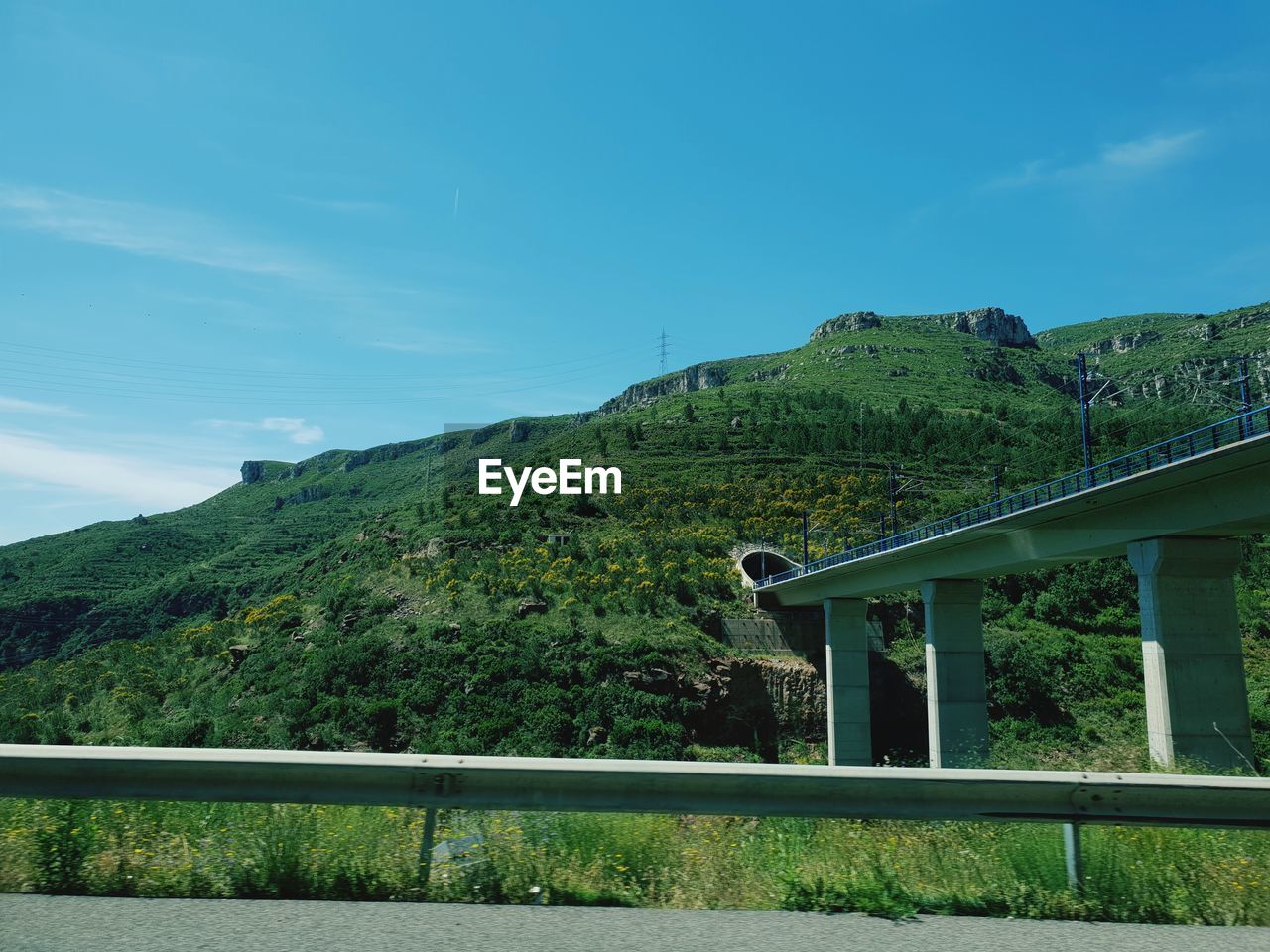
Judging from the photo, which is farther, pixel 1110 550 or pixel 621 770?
pixel 1110 550

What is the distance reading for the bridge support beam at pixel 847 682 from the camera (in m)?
41.8

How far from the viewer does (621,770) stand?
17.2 feet

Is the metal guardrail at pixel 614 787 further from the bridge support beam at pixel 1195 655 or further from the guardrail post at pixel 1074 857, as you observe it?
the bridge support beam at pixel 1195 655

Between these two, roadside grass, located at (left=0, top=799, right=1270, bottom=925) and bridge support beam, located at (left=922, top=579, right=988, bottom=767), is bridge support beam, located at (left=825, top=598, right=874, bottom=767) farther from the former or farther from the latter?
roadside grass, located at (left=0, top=799, right=1270, bottom=925)

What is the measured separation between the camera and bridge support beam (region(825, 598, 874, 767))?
137ft

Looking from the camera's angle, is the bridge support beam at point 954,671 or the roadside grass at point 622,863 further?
the bridge support beam at point 954,671

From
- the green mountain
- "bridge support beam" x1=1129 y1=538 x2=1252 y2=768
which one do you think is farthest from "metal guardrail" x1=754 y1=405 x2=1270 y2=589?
the green mountain

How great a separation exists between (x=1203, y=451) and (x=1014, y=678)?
84.2 feet

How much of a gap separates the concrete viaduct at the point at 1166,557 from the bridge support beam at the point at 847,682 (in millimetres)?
8491

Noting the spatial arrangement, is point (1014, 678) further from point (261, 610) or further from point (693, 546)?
point (261, 610)

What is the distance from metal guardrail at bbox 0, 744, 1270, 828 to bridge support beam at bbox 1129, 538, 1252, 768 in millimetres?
20238

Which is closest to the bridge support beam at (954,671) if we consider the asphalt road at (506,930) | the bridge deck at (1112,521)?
the bridge deck at (1112,521)

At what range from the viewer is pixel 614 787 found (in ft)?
17.2

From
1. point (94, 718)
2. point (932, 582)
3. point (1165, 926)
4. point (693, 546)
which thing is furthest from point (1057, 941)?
point (693, 546)
